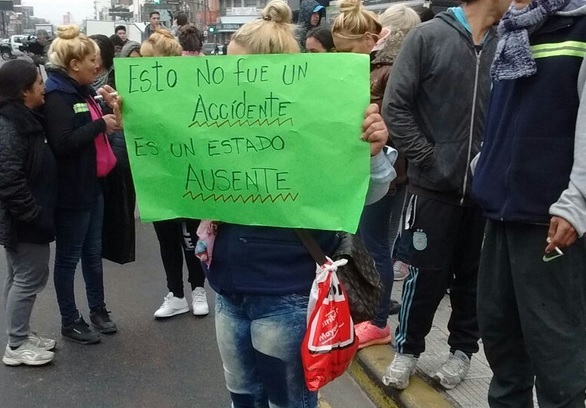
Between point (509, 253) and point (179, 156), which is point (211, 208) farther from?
point (509, 253)

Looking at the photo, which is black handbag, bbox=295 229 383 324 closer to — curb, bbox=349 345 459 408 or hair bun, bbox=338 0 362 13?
curb, bbox=349 345 459 408

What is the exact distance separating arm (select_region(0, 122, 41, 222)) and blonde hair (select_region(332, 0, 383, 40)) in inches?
72.9

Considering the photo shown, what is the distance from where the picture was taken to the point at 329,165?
80.8 inches

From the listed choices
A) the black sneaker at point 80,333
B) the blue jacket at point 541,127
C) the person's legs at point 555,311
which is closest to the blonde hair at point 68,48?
the black sneaker at point 80,333

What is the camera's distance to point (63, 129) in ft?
12.6

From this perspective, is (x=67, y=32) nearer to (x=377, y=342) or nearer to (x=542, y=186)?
(x=377, y=342)

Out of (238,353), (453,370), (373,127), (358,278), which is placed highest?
(373,127)

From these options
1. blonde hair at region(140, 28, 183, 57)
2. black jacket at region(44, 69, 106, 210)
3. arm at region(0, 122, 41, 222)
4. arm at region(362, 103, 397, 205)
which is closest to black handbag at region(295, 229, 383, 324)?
arm at region(362, 103, 397, 205)

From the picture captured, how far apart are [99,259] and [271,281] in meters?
2.65

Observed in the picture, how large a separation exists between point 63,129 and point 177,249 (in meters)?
1.25

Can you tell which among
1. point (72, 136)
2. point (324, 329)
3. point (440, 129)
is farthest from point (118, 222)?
point (324, 329)

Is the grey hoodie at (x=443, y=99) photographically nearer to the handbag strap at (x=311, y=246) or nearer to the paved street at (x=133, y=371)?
the handbag strap at (x=311, y=246)

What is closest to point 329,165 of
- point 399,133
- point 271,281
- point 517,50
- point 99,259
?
point 271,281

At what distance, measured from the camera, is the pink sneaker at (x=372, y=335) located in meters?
4.01
